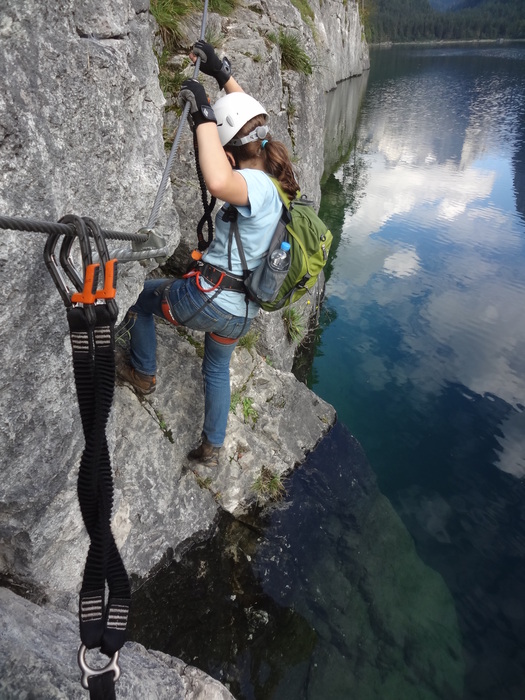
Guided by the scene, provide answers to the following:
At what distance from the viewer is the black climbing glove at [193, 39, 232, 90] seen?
12.0ft

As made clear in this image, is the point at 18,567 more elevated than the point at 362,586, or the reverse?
the point at 18,567

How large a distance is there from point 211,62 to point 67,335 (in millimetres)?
2634

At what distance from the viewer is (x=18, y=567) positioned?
3275mm

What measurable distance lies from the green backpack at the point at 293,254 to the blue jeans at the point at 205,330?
36cm

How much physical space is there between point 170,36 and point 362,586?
659cm

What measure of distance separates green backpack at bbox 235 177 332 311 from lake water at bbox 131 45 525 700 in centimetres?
271

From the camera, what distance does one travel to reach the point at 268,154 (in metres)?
3.45

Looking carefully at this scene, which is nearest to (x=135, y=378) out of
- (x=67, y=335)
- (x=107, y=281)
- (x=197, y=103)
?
(x=67, y=335)

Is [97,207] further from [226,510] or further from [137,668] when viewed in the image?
[226,510]

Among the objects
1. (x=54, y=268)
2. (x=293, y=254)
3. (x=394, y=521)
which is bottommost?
(x=394, y=521)

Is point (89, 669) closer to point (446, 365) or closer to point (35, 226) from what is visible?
point (35, 226)

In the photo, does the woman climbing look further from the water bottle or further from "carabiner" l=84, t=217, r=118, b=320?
"carabiner" l=84, t=217, r=118, b=320

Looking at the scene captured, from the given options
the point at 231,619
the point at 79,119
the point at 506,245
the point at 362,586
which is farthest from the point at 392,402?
the point at 506,245

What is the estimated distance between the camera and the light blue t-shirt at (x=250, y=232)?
10.6 feet
